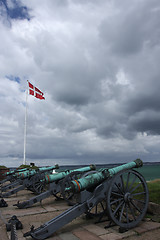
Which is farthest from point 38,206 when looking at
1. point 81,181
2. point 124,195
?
point 124,195

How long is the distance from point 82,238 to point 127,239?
104 cm

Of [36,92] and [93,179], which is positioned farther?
[36,92]

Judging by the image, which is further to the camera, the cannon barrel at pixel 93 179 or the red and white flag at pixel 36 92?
the red and white flag at pixel 36 92

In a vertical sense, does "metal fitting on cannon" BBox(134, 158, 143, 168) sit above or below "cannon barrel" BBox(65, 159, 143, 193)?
above

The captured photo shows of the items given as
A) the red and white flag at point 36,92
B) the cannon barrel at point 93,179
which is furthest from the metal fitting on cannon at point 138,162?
the red and white flag at point 36,92

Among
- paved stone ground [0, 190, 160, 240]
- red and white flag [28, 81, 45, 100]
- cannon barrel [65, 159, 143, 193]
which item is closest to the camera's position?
paved stone ground [0, 190, 160, 240]

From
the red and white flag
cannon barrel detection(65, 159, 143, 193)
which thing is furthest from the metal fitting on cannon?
the red and white flag

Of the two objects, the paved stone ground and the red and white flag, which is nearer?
the paved stone ground

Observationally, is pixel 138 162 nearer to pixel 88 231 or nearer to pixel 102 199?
pixel 102 199

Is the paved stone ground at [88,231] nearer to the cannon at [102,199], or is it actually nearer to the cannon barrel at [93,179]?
the cannon at [102,199]

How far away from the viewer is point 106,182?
18.1 feet

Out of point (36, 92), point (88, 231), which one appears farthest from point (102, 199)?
point (36, 92)

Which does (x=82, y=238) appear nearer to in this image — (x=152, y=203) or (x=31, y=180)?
(x=152, y=203)

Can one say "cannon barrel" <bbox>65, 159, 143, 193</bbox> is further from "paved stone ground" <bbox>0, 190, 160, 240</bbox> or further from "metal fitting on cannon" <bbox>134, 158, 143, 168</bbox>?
"paved stone ground" <bbox>0, 190, 160, 240</bbox>
